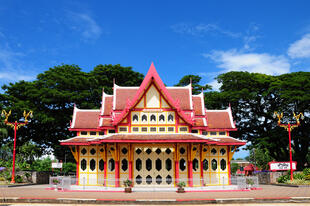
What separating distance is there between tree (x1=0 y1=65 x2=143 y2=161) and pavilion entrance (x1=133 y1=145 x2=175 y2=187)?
64.0 ft

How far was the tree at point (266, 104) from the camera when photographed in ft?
129

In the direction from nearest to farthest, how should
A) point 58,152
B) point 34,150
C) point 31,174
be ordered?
point 31,174 → point 58,152 → point 34,150

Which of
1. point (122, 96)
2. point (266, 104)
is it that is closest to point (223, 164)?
point (122, 96)

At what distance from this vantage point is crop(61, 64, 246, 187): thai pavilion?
2455 cm

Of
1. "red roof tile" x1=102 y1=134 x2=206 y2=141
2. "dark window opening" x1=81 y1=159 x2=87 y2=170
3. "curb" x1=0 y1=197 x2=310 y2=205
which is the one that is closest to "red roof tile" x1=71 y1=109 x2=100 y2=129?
"dark window opening" x1=81 y1=159 x2=87 y2=170

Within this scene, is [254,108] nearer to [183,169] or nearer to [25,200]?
[183,169]

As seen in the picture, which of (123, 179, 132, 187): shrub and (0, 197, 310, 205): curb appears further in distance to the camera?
(123, 179, 132, 187): shrub

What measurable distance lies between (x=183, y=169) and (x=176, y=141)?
3665 mm

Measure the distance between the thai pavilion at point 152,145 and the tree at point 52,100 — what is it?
1462 centimetres

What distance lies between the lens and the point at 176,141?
76.8ft

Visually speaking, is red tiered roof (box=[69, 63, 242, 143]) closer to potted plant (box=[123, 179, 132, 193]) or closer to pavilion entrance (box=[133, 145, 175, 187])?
pavilion entrance (box=[133, 145, 175, 187])

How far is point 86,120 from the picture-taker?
30.0 metres

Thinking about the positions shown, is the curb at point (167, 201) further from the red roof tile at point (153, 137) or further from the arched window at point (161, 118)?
Result: the arched window at point (161, 118)

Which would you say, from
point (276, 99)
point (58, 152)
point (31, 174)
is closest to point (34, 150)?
point (58, 152)
